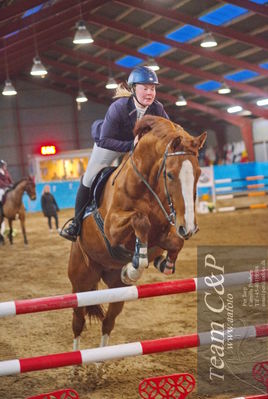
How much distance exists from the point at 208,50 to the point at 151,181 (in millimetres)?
16612

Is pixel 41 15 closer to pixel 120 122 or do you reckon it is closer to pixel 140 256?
pixel 120 122

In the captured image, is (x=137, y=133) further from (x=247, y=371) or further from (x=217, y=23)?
(x=217, y=23)

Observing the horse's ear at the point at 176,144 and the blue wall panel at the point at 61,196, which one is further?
the blue wall panel at the point at 61,196

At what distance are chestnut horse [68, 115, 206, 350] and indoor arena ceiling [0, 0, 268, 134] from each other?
9.91 meters

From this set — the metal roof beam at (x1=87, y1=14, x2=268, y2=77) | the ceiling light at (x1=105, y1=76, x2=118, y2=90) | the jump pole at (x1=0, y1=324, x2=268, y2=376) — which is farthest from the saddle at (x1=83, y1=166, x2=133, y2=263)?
the ceiling light at (x1=105, y1=76, x2=118, y2=90)

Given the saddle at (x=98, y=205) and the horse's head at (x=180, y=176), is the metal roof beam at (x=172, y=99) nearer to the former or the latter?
the saddle at (x=98, y=205)

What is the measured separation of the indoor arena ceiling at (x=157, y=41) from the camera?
15430mm

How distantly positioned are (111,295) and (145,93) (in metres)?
1.39

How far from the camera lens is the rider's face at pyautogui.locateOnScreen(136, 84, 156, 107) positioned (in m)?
3.75

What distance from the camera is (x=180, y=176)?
10.2 ft

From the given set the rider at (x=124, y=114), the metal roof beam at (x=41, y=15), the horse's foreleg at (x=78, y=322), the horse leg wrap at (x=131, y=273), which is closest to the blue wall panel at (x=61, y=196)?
the metal roof beam at (x=41, y=15)

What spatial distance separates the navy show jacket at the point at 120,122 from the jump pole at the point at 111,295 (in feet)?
3.61

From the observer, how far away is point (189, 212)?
120 inches

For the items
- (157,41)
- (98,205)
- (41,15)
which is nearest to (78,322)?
(98,205)
